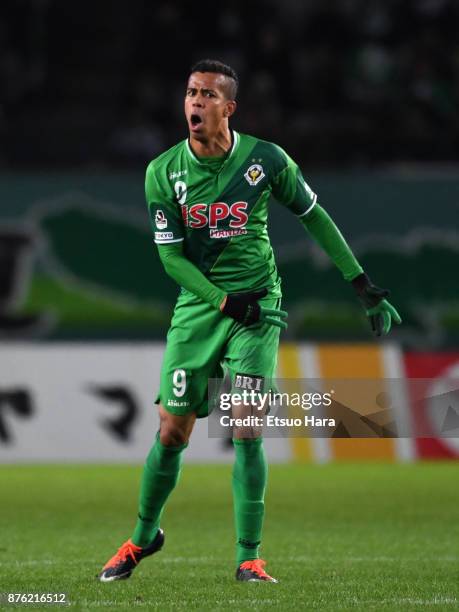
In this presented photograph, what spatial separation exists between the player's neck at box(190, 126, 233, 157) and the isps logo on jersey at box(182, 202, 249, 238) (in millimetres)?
243

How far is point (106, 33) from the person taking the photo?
17.9 metres

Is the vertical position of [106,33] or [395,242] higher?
[106,33]

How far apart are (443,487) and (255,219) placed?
204 inches

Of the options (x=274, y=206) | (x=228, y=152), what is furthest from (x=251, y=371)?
(x=274, y=206)

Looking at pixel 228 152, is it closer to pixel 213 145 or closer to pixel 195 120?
pixel 213 145

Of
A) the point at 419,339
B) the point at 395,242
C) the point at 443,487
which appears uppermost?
the point at 395,242

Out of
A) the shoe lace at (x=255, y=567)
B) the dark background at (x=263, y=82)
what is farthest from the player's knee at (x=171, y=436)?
the dark background at (x=263, y=82)

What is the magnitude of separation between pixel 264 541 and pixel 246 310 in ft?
7.39

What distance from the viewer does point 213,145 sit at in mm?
6277

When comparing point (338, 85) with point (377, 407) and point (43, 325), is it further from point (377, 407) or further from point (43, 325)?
point (377, 407)

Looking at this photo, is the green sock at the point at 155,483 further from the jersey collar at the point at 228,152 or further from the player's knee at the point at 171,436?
the jersey collar at the point at 228,152

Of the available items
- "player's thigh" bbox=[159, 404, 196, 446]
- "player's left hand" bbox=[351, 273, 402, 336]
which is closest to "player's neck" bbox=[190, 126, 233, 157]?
"player's left hand" bbox=[351, 273, 402, 336]

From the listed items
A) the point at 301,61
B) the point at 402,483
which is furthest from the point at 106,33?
the point at 402,483

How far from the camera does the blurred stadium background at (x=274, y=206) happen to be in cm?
1280
